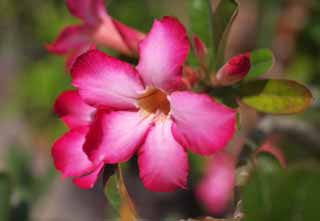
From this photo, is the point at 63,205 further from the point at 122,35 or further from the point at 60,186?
the point at 122,35

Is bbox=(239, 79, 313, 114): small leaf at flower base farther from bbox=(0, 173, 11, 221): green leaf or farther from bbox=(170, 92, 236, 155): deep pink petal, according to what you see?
bbox=(0, 173, 11, 221): green leaf

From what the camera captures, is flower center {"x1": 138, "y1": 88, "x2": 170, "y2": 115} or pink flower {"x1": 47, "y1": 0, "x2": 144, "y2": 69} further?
pink flower {"x1": 47, "y1": 0, "x2": 144, "y2": 69}

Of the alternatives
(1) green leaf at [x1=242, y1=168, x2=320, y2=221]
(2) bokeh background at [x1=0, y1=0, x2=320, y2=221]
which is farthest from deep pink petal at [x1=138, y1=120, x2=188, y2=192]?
(2) bokeh background at [x1=0, y1=0, x2=320, y2=221]

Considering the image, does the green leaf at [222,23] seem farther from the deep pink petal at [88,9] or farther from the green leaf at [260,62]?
the deep pink petal at [88,9]

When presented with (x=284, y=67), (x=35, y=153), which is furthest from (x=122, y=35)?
(x=35, y=153)

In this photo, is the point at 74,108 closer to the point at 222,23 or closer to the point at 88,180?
the point at 88,180
